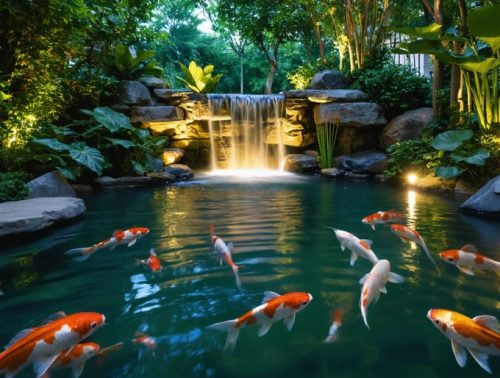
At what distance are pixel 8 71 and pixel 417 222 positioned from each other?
8.38 metres

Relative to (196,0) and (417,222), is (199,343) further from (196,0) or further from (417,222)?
(196,0)

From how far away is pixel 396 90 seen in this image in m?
11.0

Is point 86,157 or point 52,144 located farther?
point 86,157

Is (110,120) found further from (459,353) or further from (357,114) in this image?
(459,353)

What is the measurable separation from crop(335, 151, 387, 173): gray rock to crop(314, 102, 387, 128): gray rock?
915mm

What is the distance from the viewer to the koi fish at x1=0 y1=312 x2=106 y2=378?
52.4 inches

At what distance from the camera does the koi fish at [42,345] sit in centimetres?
133

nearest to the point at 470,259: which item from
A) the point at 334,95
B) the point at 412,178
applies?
the point at 412,178

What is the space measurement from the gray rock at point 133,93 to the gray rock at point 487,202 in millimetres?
9305

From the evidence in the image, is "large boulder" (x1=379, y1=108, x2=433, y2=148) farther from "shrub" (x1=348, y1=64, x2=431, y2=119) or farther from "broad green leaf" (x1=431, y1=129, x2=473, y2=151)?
"broad green leaf" (x1=431, y1=129, x2=473, y2=151)

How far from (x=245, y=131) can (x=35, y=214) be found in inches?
357

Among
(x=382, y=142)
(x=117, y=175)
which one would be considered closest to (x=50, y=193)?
(x=117, y=175)

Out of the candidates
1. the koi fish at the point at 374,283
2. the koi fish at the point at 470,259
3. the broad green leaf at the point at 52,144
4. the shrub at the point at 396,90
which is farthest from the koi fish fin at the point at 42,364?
the shrub at the point at 396,90

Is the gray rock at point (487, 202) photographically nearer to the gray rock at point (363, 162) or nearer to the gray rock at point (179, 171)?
the gray rock at point (363, 162)
